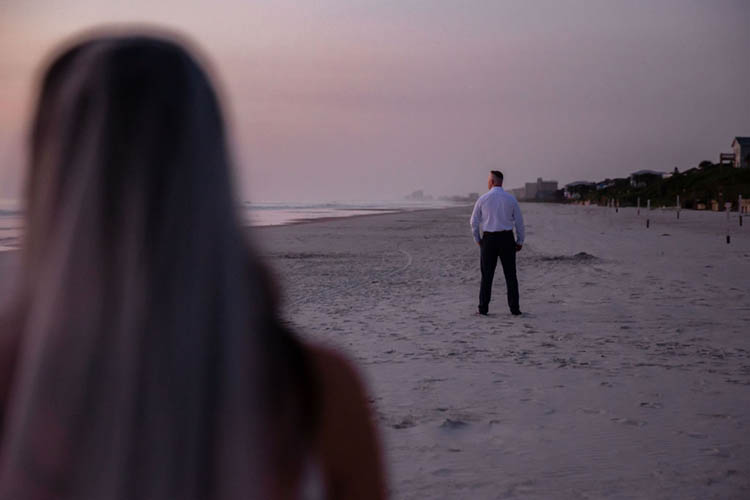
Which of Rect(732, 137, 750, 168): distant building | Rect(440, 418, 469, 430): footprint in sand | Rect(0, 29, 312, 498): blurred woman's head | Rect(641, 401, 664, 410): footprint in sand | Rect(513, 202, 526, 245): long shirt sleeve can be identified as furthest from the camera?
Rect(732, 137, 750, 168): distant building

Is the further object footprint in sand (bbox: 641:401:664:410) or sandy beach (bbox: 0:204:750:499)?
footprint in sand (bbox: 641:401:664:410)

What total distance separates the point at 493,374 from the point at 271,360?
4.92 m

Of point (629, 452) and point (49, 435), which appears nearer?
point (49, 435)

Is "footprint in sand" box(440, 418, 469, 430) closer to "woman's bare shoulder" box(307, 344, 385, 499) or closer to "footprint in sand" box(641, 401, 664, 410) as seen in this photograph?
"footprint in sand" box(641, 401, 664, 410)

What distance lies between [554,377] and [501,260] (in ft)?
9.99

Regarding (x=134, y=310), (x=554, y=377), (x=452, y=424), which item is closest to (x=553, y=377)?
(x=554, y=377)

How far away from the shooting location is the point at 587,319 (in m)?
8.11

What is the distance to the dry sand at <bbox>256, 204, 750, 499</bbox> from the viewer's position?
3611 millimetres

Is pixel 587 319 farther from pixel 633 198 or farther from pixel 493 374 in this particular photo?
pixel 633 198

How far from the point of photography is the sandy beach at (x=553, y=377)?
3596 mm

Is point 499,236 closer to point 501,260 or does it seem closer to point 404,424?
point 501,260

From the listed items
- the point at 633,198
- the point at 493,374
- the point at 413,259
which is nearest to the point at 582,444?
the point at 493,374

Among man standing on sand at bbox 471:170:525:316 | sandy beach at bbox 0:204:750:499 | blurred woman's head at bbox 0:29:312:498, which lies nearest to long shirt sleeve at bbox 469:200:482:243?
man standing on sand at bbox 471:170:525:316

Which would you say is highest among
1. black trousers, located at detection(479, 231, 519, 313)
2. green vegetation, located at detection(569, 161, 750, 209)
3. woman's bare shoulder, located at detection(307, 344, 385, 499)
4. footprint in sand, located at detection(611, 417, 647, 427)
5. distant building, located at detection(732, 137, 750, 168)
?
distant building, located at detection(732, 137, 750, 168)
